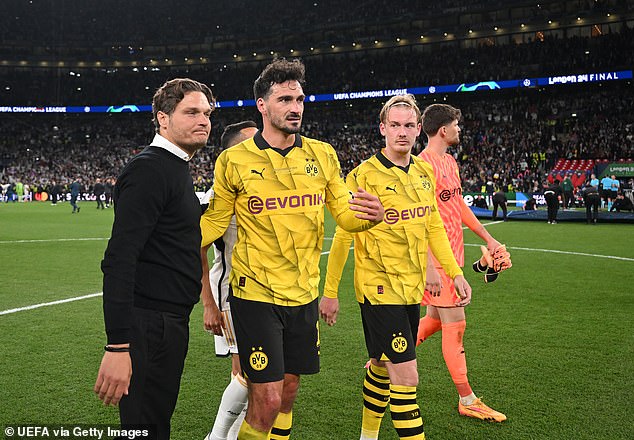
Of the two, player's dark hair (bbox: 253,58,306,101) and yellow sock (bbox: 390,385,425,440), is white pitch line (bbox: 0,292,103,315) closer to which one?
player's dark hair (bbox: 253,58,306,101)

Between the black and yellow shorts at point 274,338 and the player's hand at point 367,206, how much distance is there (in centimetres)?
57

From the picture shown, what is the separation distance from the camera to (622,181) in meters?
33.5

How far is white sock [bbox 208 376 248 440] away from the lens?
368cm

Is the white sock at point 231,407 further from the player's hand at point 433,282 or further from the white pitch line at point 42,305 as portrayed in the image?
the white pitch line at point 42,305

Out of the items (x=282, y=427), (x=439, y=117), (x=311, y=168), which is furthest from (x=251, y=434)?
(x=439, y=117)

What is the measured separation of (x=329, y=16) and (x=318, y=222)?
52.8 m

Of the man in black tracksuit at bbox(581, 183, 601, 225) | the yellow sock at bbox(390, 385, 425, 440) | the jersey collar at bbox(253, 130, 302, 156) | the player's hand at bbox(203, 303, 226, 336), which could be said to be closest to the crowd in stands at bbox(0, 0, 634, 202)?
the man in black tracksuit at bbox(581, 183, 601, 225)

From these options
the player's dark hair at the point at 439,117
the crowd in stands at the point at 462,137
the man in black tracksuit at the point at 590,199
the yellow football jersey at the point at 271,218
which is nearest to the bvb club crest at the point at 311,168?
the yellow football jersey at the point at 271,218

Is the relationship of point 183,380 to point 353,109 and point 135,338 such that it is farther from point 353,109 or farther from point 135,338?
point 353,109

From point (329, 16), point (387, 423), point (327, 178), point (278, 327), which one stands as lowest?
point (387, 423)

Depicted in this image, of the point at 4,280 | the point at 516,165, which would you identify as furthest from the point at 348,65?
the point at 4,280

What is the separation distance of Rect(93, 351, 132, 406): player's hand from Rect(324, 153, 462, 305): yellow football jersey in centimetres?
174

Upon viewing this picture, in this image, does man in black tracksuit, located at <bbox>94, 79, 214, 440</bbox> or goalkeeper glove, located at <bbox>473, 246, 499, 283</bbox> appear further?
goalkeeper glove, located at <bbox>473, 246, 499, 283</bbox>

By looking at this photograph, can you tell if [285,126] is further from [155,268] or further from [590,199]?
[590,199]
